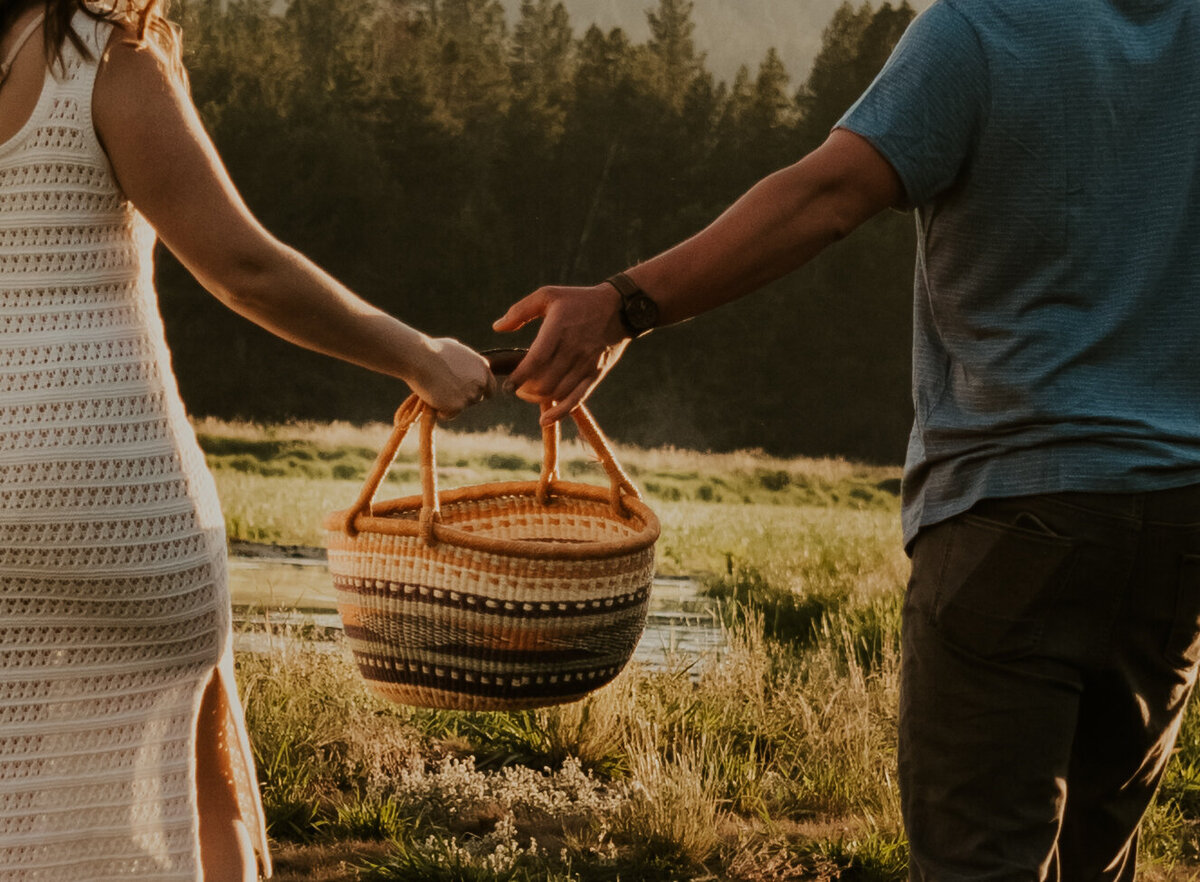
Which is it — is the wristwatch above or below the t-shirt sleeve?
below

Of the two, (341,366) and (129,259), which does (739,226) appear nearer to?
(129,259)

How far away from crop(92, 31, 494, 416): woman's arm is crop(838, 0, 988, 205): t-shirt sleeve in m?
0.57

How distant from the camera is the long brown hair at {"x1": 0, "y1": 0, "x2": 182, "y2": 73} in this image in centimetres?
128

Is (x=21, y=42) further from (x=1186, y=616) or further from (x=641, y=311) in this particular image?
(x=1186, y=616)

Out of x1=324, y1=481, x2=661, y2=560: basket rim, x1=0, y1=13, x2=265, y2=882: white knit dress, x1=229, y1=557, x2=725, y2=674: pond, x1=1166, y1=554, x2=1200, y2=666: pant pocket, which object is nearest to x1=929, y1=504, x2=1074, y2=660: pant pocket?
x1=1166, y1=554, x2=1200, y2=666: pant pocket

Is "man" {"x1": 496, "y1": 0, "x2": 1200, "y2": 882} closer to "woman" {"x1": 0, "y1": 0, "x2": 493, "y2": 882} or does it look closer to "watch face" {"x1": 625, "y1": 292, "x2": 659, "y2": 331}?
"watch face" {"x1": 625, "y1": 292, "x2": 659, "y2": 331}

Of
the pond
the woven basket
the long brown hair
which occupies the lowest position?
the pond

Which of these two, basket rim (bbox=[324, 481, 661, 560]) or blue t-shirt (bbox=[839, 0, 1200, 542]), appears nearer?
blue t-shirt (bbox=[839, 0, 1200, 542])

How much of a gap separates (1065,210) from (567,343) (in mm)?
542

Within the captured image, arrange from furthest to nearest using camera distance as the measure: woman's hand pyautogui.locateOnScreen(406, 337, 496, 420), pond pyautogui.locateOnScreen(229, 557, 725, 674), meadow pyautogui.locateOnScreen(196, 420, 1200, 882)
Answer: pond pyautogui.locateOnScreen(229, 557, 725, 674)
meadow pyautogui.locateOnScreen(196, 420, 1200, 882)
woman's hand pyautogui.locateOnScreen(406, 337, 496, 420)

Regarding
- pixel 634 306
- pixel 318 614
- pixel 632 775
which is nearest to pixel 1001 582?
pixel 634 306

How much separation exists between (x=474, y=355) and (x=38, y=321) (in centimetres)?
52

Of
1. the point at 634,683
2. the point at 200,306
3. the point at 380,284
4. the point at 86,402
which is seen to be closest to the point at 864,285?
the point at 380,284

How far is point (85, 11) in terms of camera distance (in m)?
1.29
